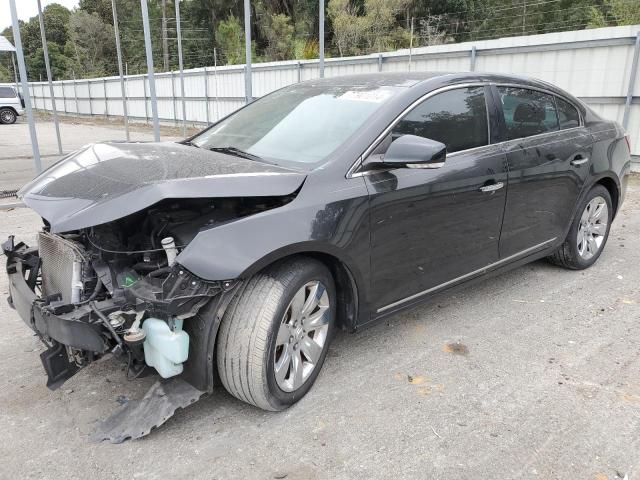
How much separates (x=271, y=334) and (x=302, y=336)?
0.99ft

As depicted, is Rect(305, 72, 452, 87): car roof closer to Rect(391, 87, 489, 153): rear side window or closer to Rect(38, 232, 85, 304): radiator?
Rect(391, 87, 489, 153): rear side window

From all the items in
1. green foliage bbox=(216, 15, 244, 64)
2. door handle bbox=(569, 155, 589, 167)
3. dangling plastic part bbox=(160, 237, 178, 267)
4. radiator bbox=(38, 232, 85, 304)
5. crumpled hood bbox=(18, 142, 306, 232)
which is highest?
green foliage bbox=(216, 15, 244, 64)

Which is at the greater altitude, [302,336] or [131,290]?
[131,290]

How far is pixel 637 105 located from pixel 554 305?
7.60 metres

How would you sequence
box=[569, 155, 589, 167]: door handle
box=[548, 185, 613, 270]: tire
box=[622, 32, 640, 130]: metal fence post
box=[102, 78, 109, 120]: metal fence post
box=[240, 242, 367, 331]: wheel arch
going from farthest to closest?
box=[102, 78, 109, 120]: metal fence post
box=[622, 32, 640, 130]: metal fence post
box=[548, 185, 613, 270]: tire
box=[569, 155, 589, 167]: door handle
box=[240, 242, 367, 331]: wheel arch

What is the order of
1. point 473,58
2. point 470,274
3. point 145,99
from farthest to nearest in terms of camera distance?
point 145,99, point 473,58, point 470,274

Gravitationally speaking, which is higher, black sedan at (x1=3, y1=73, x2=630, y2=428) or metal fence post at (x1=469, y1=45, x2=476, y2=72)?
metal fence post at (x1=469, y1=45, x2=476, y2=72)

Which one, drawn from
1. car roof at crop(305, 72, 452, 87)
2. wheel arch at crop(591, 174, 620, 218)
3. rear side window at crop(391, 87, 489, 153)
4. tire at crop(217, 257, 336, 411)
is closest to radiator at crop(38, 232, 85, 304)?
tire at crop(217, 257, 336, 411)

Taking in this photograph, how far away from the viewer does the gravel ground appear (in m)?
2.34

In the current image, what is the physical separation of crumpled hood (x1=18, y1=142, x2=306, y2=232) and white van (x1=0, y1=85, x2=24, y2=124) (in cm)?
2895

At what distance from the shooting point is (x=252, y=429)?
2.59 m

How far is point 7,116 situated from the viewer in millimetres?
27328

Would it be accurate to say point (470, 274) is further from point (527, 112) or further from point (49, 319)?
point (49, 319)

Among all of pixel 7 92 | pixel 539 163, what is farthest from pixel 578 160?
pixel 7 92
